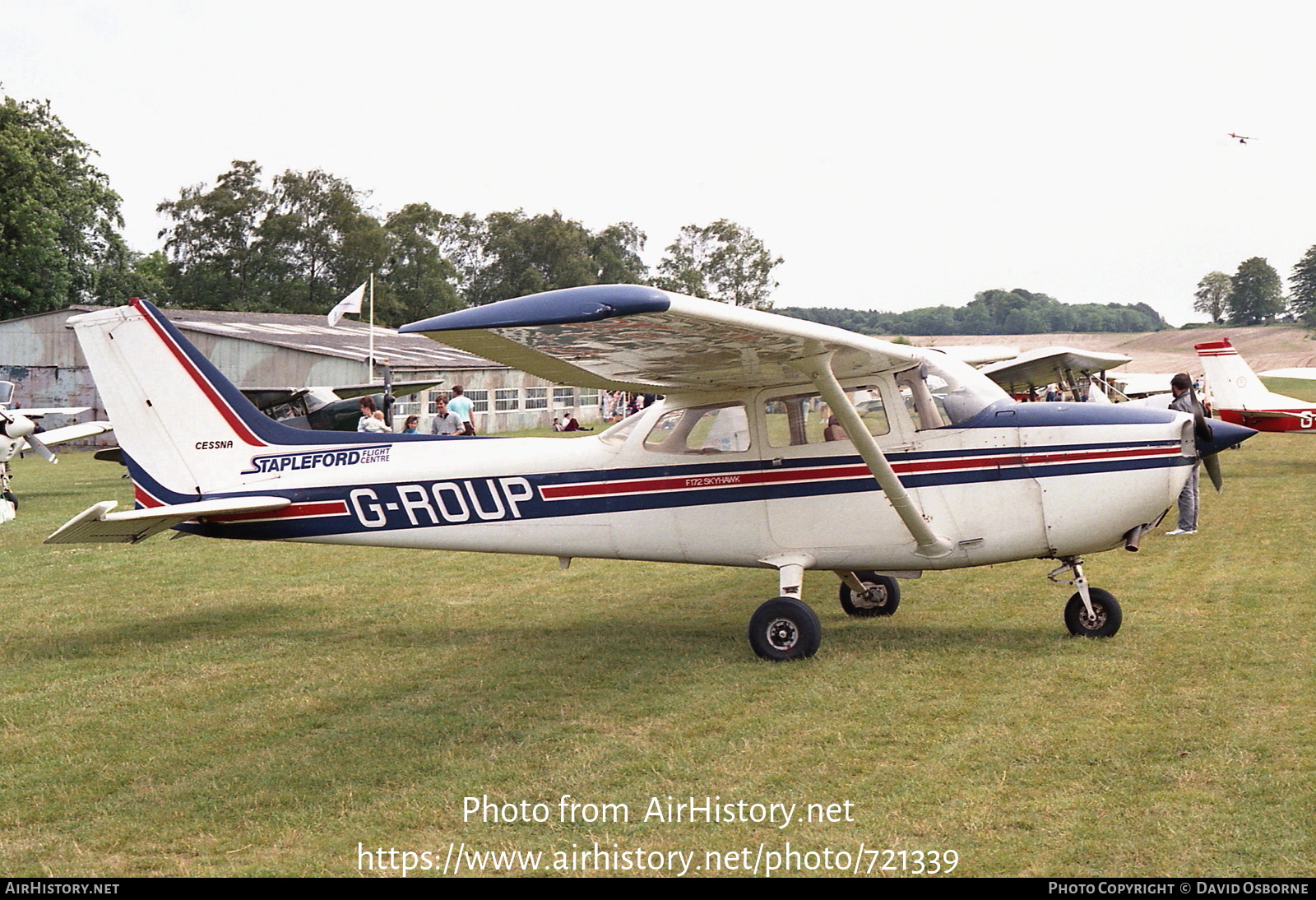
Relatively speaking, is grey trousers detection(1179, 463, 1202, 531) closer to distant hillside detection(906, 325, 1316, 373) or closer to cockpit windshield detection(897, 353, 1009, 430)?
cockpit windshield detection(897, 353, 1009, 430)

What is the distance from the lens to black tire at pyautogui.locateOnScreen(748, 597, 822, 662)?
7.45m

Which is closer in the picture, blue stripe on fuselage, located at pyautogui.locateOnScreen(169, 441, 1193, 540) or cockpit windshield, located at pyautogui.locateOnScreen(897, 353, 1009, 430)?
blue stripe on fuselage, located at pyautogui.locateOnScreen(169, 441, 1193, 540)

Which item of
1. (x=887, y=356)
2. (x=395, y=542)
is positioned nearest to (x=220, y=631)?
(x=395, y=542)

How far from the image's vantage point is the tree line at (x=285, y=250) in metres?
52.7

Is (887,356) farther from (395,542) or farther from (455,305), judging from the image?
(455,305)

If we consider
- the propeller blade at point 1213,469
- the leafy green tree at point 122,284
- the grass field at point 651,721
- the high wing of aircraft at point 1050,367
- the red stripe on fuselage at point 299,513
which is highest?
the leafy green tree at point 122,284

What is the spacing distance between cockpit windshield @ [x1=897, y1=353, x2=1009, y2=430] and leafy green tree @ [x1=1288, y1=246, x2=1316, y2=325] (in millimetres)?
120326

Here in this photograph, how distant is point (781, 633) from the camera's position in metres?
7.54

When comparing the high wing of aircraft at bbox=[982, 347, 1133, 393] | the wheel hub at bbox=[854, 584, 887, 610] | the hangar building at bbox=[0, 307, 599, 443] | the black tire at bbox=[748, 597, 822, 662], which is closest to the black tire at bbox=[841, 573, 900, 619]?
the wheel hub at bbox=[854, 584, 887, 610]

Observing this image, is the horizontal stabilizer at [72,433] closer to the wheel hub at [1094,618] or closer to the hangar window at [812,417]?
the hangar window at [812,417]

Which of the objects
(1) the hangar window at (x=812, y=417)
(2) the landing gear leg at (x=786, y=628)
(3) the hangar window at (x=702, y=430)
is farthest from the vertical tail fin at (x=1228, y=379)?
(2) the landing gear leg at (x=786, y=628)

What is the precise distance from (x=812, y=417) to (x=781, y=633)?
5.04 feet

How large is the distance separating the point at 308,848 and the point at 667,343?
3.31 meters

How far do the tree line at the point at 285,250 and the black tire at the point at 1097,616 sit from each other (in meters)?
54.6
